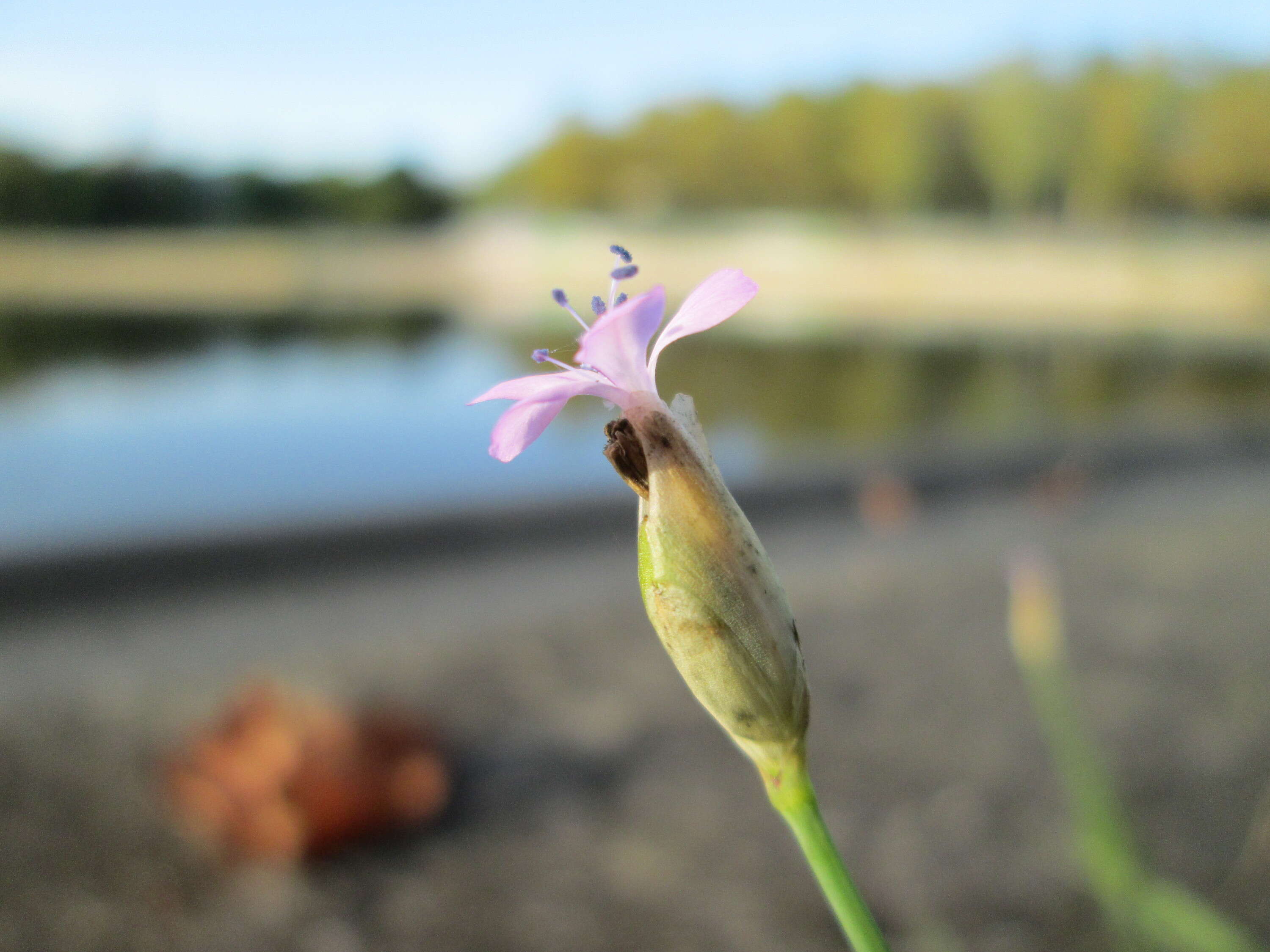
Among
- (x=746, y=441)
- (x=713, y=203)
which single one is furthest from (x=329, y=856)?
(x=713, y=203)

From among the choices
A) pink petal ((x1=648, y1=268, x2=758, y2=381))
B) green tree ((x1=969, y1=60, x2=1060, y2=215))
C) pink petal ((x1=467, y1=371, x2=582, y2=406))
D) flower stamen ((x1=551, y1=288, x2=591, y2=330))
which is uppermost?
green tree ((x1=969, y1=60, x2=1060, y2=215))

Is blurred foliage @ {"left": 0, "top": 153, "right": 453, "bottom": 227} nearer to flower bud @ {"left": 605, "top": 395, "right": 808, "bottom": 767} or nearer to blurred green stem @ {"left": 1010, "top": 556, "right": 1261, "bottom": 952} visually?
blurred green stem @ {"left": 1010, "top": 556, "right": 1261, "bottom": 952}

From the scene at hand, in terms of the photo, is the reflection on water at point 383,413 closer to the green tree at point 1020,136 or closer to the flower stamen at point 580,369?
the flower stamen at point 580,369

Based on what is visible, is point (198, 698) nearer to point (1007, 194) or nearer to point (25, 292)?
point (25, 292)

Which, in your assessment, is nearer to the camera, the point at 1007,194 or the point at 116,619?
the point at 116,619

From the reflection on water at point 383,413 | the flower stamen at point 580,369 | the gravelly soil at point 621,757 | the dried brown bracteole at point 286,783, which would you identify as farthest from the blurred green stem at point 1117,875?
the reflection on water at point 383,413

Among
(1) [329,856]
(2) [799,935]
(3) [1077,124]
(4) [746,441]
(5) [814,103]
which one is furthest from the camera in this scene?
(5) [814,103]

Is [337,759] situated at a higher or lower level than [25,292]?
lower

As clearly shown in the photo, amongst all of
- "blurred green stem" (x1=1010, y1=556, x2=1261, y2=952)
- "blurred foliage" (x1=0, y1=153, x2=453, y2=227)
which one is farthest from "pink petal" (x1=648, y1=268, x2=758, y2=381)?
"blurred foliage" (x1=0, y1=153, x2=453, y2=227)
